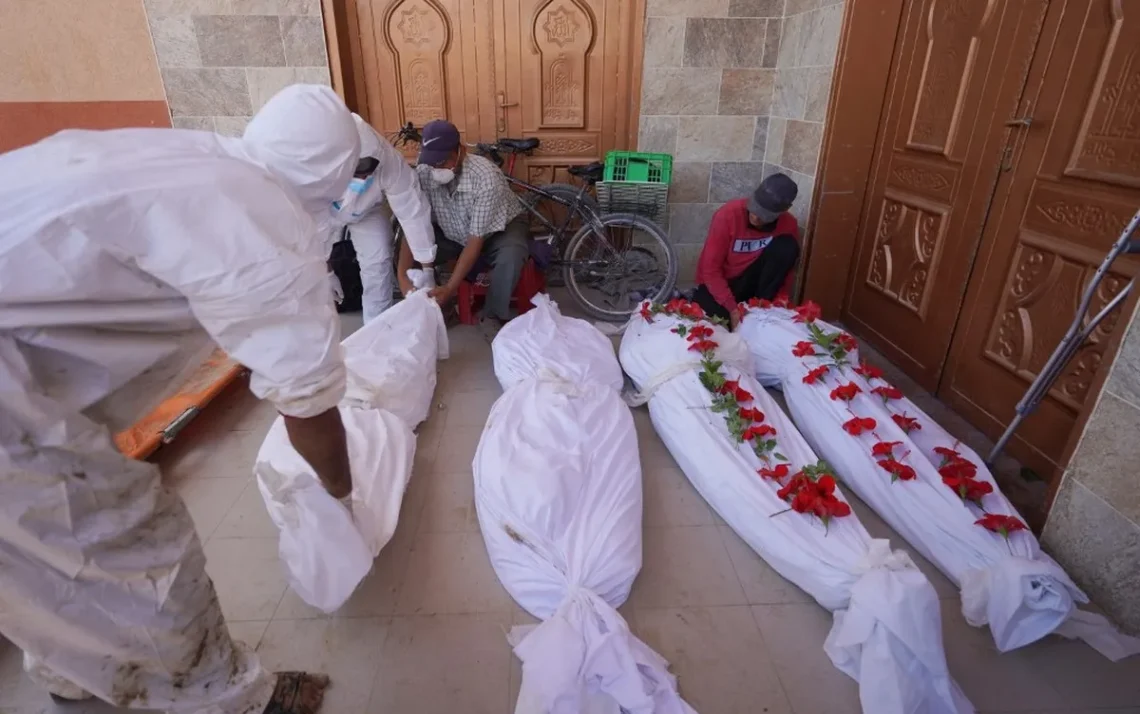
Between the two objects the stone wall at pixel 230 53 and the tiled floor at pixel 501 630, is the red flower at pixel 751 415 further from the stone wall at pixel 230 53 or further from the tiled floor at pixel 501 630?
the stone wall at pixel 230 53

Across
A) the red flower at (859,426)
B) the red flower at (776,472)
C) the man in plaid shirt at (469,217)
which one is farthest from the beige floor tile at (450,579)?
the man in plaid shirt at (469,217)

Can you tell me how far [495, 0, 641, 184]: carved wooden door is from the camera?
344 centimetres

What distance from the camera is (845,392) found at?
2049mm

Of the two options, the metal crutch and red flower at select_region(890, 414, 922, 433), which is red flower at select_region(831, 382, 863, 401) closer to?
red flower at select_region(890, 414, 922, 433)

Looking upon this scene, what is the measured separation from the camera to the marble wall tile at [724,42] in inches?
132

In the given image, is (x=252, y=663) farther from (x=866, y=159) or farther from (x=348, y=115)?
(x=866, y=159)

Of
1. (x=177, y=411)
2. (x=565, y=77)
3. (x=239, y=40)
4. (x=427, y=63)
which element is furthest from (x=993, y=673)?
(x=239, y=40)

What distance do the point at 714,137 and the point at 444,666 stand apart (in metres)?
3.22

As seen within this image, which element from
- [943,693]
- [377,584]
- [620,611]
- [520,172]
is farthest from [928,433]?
[520,172]

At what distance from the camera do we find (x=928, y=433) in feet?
6.44

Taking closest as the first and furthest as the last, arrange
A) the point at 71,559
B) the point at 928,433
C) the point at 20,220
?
the point at 20,220, the point at 71,559, the point at 928,433

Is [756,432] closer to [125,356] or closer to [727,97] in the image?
[125,356]

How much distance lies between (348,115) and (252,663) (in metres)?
1.20

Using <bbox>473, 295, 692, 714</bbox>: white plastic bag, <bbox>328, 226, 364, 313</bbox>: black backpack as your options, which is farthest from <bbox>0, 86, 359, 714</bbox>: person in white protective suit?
<bbox>328, 226, 364, 313</bbox>: black backpack
